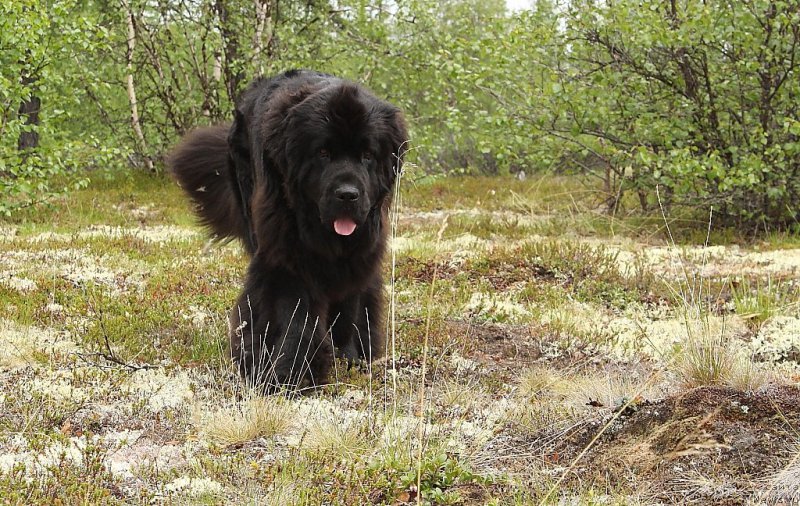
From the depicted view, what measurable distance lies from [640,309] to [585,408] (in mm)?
2534

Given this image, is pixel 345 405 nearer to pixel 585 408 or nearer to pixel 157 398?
pixel 157 398

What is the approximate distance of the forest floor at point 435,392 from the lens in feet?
8.51

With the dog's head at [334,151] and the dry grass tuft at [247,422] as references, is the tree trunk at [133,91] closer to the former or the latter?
the dog's head at [334,151]

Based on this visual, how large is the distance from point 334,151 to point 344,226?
36 cm

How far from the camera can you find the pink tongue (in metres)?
3.71

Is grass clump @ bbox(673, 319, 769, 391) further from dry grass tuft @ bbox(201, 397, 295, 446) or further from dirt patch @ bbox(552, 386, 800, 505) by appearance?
dry grass tuft @ bbox(201, 397, 295, 446)

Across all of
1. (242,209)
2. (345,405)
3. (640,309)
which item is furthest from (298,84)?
(640,309)

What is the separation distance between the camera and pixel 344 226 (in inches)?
146

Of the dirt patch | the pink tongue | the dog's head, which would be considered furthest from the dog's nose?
the dirt patch

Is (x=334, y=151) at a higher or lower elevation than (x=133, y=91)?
lower

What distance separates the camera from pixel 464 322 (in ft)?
17.1

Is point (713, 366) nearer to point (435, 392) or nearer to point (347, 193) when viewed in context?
point (435, 392)

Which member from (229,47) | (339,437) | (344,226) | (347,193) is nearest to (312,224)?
(344,226)

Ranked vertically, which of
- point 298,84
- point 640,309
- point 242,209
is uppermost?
point 298,84
